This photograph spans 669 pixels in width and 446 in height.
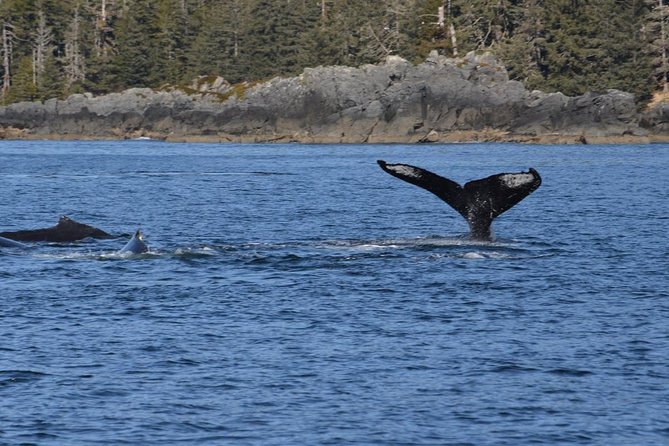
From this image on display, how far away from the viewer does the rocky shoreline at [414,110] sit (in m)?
106

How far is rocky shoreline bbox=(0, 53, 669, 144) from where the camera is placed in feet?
347

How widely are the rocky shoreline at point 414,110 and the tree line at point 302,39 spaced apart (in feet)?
31.9

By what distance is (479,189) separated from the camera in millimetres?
23359

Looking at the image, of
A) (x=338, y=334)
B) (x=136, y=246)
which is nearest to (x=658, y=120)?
(x=136, y=246)

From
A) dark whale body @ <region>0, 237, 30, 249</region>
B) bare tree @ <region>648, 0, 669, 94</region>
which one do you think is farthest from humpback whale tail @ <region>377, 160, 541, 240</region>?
bare tree @ <region>648, 0, 669, 94</region>

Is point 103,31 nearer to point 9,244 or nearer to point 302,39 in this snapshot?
point 302,39

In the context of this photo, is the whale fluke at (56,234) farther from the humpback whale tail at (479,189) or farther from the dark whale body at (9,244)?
the humpback whale tail at (479,189)

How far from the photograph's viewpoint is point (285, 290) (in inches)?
900

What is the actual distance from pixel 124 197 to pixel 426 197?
43.0 ft

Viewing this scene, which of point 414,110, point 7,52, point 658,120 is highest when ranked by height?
point 7,52

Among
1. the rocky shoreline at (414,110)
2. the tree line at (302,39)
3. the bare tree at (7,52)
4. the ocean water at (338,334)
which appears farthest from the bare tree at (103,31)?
the ocean water at (338,334)

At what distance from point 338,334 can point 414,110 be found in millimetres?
92023

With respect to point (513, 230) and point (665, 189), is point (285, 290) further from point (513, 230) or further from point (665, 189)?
point (665, 189)

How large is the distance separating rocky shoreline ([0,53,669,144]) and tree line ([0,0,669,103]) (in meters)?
9.73
